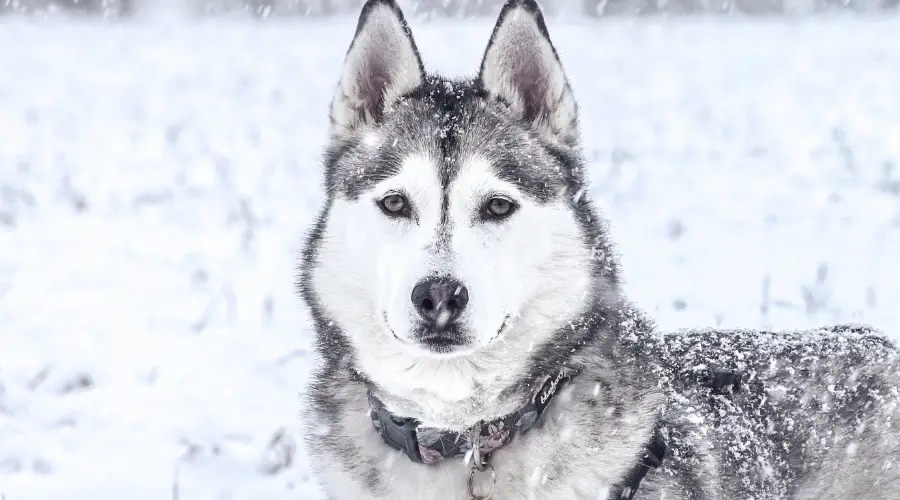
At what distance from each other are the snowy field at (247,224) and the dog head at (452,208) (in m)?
1.60

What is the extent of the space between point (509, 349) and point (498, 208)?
19.7 inches

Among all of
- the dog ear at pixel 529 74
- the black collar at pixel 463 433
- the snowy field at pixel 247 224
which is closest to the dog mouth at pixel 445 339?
the black collar at pixel 463 433

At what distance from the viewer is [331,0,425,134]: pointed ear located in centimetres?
309

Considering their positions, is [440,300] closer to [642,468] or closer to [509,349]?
[509,349]

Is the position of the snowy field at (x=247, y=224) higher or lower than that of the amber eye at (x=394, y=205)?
lower

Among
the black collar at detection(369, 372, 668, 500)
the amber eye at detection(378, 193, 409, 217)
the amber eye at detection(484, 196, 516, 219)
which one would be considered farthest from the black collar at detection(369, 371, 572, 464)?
the amber eye at detection(378, 193, 409, 217)

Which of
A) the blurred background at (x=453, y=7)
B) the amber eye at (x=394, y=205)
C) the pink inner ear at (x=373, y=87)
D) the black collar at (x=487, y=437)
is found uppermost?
the pink inner ear at (x=373, y=87)

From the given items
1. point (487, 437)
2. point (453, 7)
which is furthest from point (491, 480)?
point (453, 7)

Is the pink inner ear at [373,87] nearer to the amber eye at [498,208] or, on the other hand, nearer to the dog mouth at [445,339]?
the amber eye at [498,208]

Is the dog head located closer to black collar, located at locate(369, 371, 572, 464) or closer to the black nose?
the black nose

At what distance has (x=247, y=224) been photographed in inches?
314

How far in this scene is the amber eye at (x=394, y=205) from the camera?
301cm

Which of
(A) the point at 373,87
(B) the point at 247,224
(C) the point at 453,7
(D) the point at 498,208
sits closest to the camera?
(D) the point at 498,208

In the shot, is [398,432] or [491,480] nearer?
[491,480]
